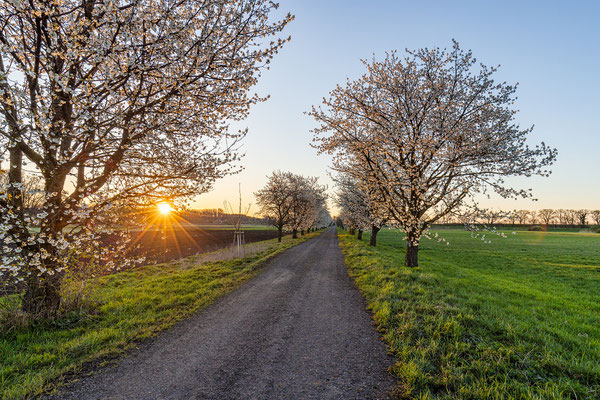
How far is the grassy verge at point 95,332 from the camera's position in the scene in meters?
4.62

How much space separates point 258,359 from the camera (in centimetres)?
523

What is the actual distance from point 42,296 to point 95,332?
7.64ft

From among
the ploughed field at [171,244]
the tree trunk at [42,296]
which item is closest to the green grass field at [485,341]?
the ploughed field at [171,244]

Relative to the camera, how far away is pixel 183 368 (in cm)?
493

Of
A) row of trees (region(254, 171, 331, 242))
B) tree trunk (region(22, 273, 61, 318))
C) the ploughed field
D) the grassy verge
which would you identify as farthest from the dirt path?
row of trees (region(254, 171, 331, 242))

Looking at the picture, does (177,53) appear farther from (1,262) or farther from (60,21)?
(1,262)

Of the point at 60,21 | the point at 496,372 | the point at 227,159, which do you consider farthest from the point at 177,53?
the point at 496,372

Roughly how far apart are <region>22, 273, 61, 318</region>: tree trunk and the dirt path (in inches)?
143

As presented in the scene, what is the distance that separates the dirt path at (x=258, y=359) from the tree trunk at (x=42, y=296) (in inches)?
143

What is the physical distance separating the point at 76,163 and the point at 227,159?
4.14 m

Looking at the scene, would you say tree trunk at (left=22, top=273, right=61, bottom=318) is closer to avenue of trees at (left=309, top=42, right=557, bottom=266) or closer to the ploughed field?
the ploughed field

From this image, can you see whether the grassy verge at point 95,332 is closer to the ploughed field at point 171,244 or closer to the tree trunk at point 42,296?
the tree trunk at point 42,296

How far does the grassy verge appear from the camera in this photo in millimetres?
4617

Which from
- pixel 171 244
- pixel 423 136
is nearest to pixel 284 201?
pixel 171 244
